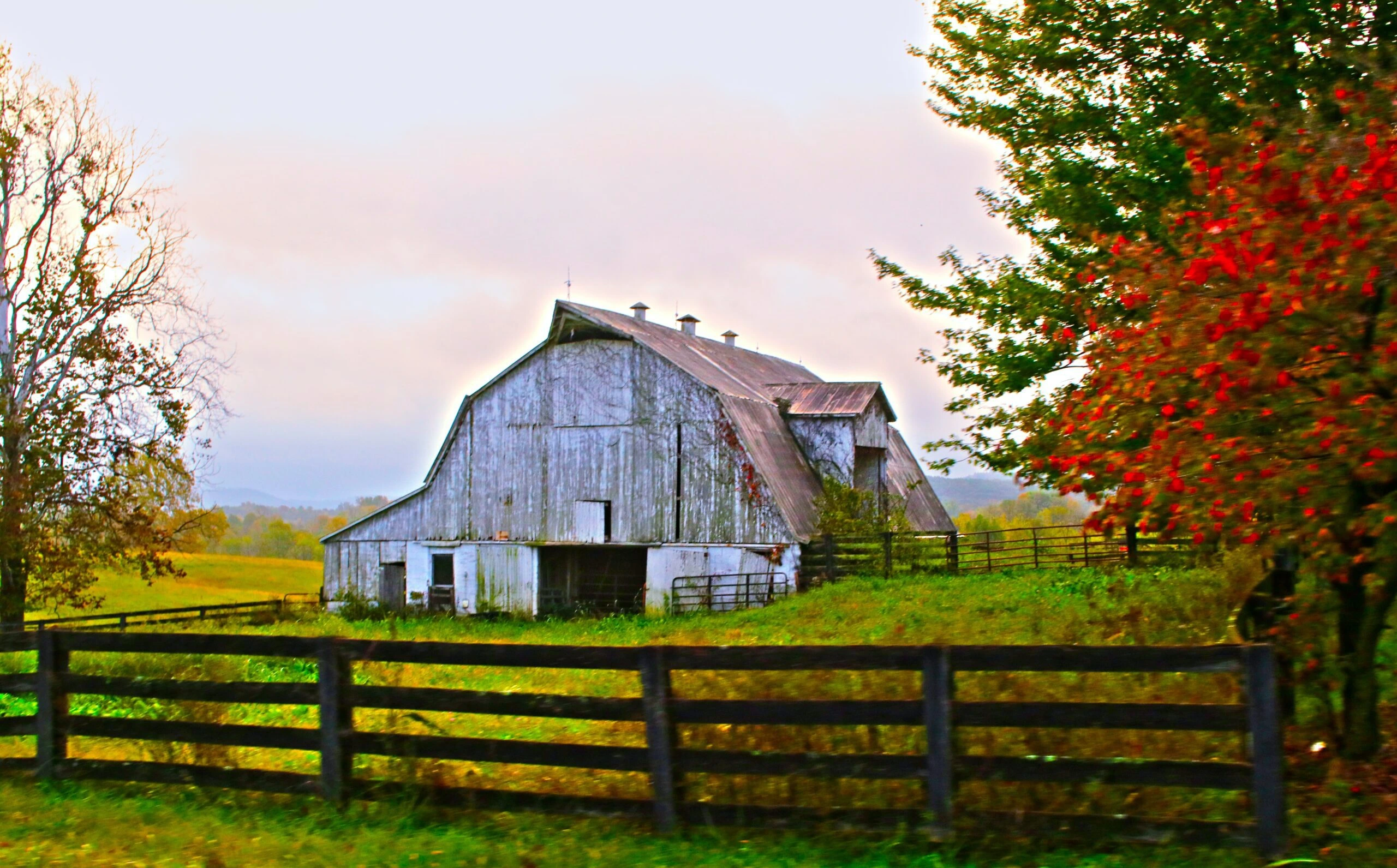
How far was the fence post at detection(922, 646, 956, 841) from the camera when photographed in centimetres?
657

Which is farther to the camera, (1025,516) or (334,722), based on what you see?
(1025,516)

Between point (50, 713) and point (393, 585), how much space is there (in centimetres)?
2666

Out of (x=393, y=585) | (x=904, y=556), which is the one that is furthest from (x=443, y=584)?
(x=904, y=556)

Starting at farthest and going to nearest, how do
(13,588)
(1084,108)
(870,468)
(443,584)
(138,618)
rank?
(138,618) < (870,468) < (443,584) < (13,588) < (1084,108)

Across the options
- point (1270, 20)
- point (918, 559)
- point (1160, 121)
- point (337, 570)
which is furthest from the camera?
point (337, 570)

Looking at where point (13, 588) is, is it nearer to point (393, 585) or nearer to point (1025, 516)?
point (393, 585)

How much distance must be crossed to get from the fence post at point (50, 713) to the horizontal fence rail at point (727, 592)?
2190 cm

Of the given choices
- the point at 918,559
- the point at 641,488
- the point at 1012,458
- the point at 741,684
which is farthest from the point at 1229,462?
the point at 641,488

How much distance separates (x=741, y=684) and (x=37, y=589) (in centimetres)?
3088

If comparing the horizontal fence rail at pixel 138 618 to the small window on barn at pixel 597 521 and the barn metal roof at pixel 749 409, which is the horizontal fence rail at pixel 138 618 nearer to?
the small window on barn at pixel 597 521

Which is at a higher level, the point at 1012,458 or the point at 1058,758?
the point at 1012,458

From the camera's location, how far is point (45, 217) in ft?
107

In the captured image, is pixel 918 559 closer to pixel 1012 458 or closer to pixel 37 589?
pixel 1012 458

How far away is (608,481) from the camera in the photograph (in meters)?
32.4
